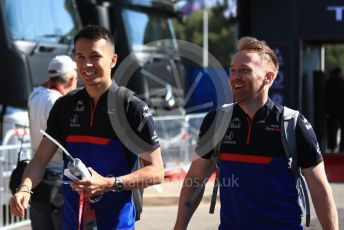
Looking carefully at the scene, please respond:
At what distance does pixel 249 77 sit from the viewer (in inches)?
165

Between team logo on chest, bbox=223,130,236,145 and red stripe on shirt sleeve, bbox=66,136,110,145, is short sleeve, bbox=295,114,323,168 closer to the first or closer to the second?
team logo on chest, bbox=223,130,236,145

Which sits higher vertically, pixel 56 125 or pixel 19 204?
pixel 56 125

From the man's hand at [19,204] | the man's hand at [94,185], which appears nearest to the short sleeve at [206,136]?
the man's hand at [94,185]

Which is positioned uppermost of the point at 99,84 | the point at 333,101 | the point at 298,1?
the point at 298,1

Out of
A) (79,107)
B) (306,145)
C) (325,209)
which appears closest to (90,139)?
(79,107)

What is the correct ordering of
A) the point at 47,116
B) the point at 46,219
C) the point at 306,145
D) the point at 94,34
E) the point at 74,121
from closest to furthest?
the point at 306,145 → the point at 94,34 → the point at 74,121 → the point at 46,219 → the point at 47,116

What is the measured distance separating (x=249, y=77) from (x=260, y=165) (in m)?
0.47

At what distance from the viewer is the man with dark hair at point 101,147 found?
4398mm

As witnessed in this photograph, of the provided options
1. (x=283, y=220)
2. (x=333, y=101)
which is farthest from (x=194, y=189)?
(x=333, y=101)

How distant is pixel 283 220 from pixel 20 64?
28.3ft

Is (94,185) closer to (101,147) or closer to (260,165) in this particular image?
(101,147)

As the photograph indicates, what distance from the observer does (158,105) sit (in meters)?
16.3

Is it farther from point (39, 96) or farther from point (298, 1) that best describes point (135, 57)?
point (39, 96)

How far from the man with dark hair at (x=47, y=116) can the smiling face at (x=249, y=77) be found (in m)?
2.42
